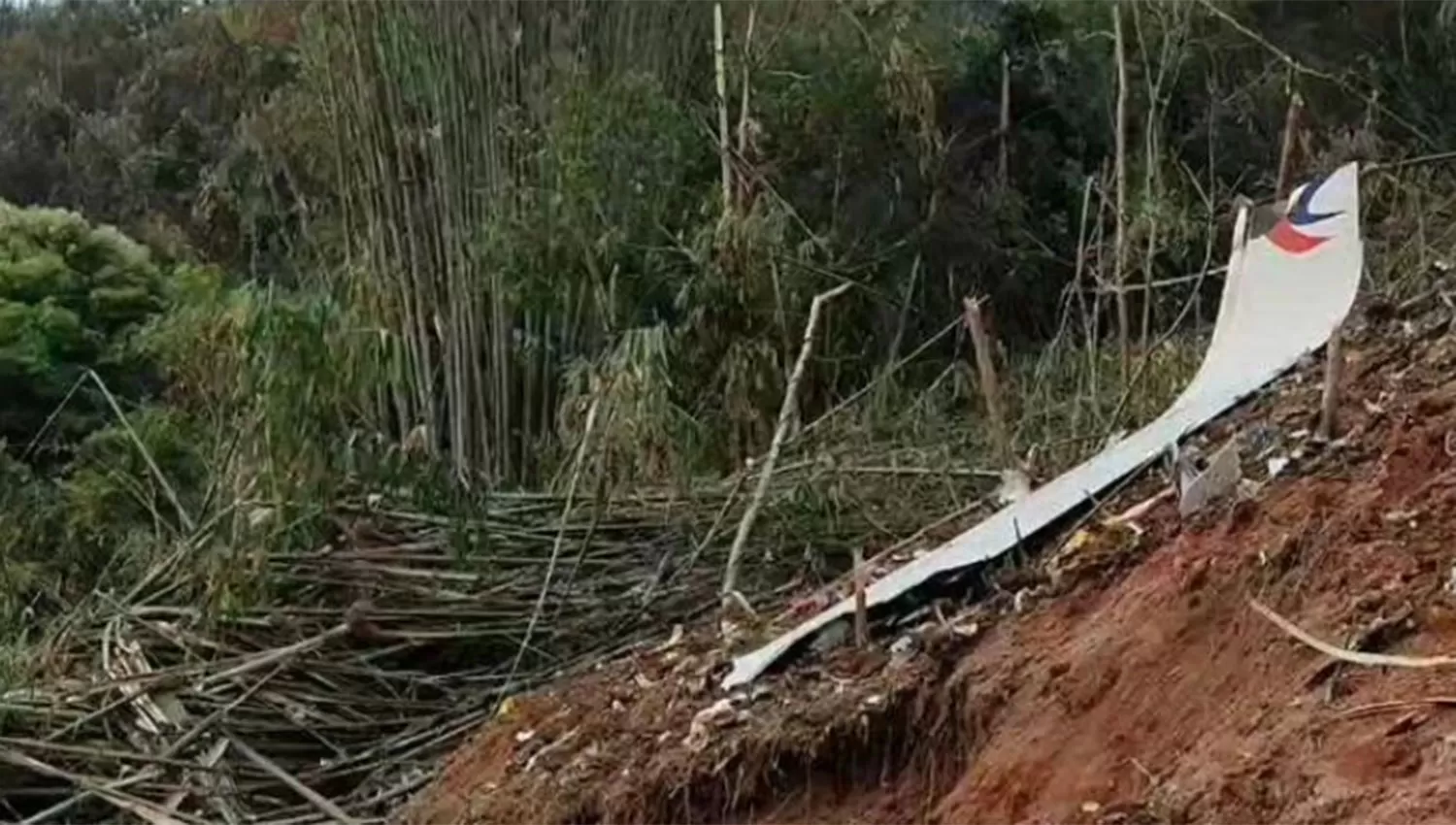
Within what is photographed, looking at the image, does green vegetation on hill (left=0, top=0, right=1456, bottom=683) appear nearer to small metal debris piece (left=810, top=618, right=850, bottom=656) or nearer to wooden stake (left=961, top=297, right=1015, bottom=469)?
wooden stake (left=961, top=297, right=1015, bottom=469)

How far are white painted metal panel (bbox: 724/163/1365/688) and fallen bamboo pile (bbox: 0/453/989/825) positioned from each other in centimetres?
62

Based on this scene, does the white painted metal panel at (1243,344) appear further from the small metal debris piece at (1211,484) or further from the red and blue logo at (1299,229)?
the small metal debris piece at (1211,484)

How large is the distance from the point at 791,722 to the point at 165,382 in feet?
14.4

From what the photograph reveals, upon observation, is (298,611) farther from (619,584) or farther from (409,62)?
(409,62)

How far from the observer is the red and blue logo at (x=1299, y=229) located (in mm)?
2607

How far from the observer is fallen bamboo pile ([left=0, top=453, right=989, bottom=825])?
2.78 meters

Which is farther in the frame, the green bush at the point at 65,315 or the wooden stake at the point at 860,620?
the green bush at the point at 65,315

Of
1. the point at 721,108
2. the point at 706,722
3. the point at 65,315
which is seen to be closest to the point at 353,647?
the point at 706,722

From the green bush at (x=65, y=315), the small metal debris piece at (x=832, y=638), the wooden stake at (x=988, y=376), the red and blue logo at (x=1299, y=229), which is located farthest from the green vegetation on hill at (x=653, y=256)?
the small metal debris piece at (x=832, y=638)

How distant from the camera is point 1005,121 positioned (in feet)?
20.3

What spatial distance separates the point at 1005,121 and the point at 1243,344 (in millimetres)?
3628

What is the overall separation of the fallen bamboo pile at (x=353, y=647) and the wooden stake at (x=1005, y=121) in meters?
2.96

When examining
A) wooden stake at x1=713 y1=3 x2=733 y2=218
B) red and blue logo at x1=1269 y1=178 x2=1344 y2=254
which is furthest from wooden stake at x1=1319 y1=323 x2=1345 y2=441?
wooden stake at x1=713 y1=3 x2=733 y2=218

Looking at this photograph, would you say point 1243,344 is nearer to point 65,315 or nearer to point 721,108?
point 721,108
